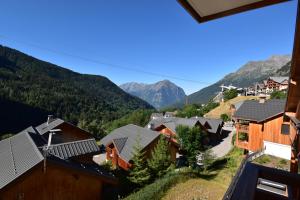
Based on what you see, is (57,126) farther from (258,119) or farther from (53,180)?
(258,119)

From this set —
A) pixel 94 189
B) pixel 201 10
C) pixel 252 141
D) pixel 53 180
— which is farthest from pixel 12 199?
pixel 252 141

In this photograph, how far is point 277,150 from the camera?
24578mm

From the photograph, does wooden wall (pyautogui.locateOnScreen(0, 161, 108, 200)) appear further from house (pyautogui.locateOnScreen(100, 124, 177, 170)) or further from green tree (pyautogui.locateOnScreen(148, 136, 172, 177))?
house (pyautogui.locateOnScreen(100, 124, 177, 170))

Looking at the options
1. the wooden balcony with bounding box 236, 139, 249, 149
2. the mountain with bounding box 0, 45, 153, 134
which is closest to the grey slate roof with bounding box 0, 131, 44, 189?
the wooden balcony with bounding box 236, 139, 249, 149

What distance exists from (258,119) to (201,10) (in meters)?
25.4

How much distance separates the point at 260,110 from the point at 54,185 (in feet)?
76.5

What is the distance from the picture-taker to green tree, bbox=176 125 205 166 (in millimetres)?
33969

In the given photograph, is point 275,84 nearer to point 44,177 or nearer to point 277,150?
point 277,150

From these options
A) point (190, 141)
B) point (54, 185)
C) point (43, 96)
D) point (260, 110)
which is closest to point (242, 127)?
A: point (260, 110)

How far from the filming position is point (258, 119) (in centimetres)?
2545

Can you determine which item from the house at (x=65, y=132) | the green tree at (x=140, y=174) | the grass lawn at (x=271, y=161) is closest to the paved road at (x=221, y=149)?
the grass lawn at (x=271, y=161)

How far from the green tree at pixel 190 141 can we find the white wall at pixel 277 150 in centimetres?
1018

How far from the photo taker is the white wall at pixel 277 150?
2369 centimetres

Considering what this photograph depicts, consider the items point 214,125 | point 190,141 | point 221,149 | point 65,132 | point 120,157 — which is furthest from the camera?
point 214,125
